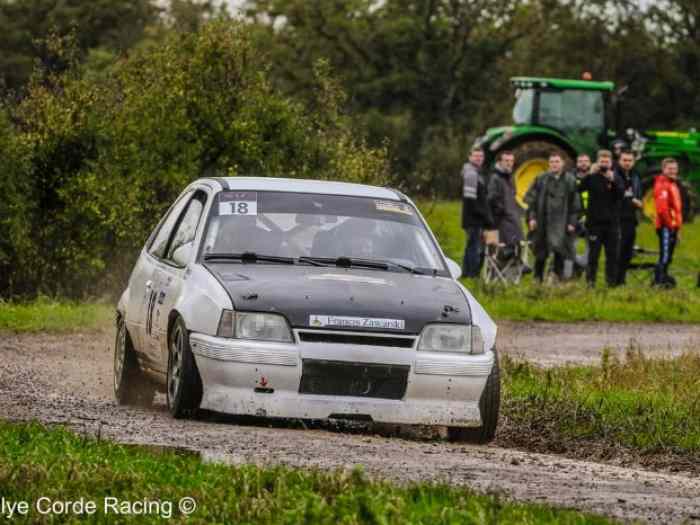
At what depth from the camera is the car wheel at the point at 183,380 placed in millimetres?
10336

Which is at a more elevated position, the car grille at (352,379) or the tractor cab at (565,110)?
the tractor cab at (565,110)

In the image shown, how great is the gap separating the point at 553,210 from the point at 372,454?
17216 millimetres

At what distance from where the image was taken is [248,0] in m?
80.7

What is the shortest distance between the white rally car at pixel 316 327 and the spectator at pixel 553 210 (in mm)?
14450

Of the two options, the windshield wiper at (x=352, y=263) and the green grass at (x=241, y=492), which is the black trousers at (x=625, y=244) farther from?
the green grass at (x=241, y=492)

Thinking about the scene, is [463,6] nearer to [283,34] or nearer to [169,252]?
[283,34]

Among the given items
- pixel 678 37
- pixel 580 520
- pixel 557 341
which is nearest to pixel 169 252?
pixel 580 520

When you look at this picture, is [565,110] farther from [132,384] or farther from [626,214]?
[132,384]

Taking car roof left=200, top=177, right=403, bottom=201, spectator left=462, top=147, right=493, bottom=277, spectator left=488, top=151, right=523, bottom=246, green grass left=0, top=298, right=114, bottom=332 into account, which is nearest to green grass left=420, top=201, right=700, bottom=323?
spectator left=462, top=147, right=493, bottom=277

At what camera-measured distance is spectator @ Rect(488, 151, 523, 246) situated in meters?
26.4

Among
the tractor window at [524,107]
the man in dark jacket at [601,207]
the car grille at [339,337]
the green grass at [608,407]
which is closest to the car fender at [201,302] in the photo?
the car grille at [339,337]

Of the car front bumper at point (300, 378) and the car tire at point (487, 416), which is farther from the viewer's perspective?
the car tire at point (487, 416)

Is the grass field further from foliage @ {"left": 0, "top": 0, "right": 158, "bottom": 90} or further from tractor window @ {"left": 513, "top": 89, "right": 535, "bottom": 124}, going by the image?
foliage @ {"left": 0, "top": 0, "right": 158, "bottom": 90}

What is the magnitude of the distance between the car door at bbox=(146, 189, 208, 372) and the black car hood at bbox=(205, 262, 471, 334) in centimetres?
36
